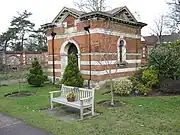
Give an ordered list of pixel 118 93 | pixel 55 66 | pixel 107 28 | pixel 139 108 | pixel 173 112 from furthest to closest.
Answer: pixel 55 66 → pixel 107 28 → pixel 118 93 → pixel 139 108 → pixel 173 112

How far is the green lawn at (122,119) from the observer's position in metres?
6.91

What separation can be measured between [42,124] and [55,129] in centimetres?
74

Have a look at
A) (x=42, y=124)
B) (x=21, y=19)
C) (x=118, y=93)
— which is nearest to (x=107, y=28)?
(x=118, y=93)

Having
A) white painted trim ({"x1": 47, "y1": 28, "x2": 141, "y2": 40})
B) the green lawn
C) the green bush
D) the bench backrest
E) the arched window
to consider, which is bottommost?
the green lawn

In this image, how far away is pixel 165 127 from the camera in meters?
7.05

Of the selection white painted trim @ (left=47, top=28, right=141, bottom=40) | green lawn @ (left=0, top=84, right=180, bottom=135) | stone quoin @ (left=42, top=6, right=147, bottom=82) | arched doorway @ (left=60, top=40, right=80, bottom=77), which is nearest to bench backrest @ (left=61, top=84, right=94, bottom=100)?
green lawn @ (left=0, top=84, right=180, bottom=135)

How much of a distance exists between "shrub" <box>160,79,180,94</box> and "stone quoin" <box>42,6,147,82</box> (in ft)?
11.9

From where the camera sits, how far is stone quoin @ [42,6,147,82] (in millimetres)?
15562

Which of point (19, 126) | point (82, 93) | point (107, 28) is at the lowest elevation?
point (19, 126)

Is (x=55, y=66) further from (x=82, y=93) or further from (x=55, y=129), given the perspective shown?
(x=55, y=129)

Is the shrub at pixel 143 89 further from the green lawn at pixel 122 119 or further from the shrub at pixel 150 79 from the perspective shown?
the green lawn at pixel 122 119

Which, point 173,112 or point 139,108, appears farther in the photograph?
point 139,108

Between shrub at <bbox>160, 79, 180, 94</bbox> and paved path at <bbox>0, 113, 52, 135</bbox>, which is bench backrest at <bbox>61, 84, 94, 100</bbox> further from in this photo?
shrub at <bbox>160, 79, 180, 94</bbox>

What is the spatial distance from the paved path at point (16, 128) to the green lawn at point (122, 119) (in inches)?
11.5
